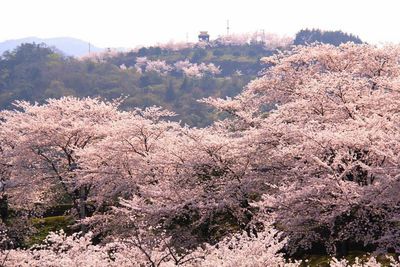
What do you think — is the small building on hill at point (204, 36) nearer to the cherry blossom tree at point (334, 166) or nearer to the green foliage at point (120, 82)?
the green foliage at point (120, 82)

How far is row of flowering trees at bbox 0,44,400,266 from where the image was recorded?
15.4 meters

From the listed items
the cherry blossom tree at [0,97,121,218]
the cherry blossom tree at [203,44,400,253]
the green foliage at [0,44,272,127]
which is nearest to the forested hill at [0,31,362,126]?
the green foliage at [0,44,272,127]

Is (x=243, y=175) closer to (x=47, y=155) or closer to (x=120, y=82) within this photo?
(x=47, y=155)

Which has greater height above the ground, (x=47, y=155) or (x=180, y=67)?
(x=47, y=155)

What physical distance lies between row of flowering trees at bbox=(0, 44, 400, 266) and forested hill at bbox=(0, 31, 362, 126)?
58.5m

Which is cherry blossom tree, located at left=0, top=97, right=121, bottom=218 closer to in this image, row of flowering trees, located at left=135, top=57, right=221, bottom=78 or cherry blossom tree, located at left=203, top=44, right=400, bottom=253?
cherry blossom tree, located at left=203, top=44, right=400, bottom=253

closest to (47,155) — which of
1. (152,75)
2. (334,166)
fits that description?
(334,166)

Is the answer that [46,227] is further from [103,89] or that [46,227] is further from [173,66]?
[173,66]

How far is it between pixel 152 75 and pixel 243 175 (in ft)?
332

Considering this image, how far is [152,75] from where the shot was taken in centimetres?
11981

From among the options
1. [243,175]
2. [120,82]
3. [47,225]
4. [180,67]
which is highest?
[243,175]

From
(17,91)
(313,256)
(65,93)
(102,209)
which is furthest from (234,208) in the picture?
(17,91)

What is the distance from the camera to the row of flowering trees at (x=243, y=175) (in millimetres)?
15383

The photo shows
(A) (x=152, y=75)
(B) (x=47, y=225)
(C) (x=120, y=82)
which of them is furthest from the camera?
(A) (x=152, y=75)
